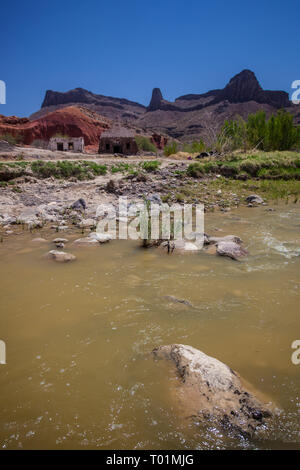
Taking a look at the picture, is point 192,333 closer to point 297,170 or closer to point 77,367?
point 77,367

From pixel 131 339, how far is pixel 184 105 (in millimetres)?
120664

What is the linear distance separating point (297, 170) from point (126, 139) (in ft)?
60.6

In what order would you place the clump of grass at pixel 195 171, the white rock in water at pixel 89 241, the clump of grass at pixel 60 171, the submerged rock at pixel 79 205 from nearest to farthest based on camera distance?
the white rock in water at pixel 89 241 → the submerged rock at pixel 79 205 → the clump of grass at pixel 60 171 → the clump of grass at pixel 195 171

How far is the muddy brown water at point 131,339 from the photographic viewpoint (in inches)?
Answer: 50.3

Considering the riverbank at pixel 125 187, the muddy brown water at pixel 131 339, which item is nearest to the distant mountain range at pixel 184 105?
the riverbank at pixel 125 187

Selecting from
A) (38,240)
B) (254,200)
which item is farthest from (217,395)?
(254,200)

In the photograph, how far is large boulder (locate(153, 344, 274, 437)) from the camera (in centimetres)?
131

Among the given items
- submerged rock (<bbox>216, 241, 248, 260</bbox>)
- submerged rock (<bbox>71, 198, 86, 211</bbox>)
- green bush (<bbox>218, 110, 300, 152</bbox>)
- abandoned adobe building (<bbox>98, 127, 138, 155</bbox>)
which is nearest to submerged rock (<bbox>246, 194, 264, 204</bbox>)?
submerged rock (<bbox>216, 241, 248, 260</bbox>)

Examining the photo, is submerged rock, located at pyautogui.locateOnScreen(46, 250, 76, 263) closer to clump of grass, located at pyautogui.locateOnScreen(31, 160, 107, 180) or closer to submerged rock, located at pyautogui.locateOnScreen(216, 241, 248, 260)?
submerged rock, located at pyautogui.locateOnScreen(216, 241, 248, 260)

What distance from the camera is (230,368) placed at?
1.65 metres

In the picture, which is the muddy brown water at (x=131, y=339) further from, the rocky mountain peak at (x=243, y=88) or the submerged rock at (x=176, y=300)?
the rocky mountain peak at (x=243, y=88)

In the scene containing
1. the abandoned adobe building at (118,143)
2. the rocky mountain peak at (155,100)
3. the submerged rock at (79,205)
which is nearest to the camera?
the submerged rock at (79,205)

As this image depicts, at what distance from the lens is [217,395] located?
1438mm

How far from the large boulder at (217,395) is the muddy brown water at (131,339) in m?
0.06
